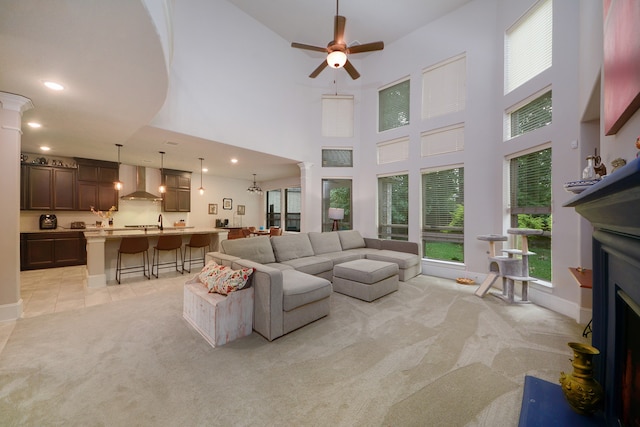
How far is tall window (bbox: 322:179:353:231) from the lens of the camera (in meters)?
6.46

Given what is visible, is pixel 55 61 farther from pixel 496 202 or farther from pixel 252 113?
pixel 496 202

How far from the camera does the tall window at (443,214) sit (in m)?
4.83

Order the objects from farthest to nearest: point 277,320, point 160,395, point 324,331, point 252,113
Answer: point 252,113 < point 324,331 < point 277,320 < point 160,395

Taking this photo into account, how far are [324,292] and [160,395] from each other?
5.49ft

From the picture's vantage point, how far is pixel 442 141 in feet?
16.4

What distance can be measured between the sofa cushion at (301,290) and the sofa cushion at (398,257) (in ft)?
6.83

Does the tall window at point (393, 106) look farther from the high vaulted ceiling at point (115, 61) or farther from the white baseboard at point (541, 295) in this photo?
the white baseboard at point (541, 295)

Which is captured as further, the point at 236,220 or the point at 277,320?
the point at 236,220

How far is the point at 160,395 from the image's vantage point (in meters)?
1.70

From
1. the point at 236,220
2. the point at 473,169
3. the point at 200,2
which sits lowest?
the point at 236,220

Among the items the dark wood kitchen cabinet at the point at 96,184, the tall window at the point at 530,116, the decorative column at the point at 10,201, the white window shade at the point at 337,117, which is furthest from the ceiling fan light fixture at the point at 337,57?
the dark wood kitchen cabinet at the point at 96,184

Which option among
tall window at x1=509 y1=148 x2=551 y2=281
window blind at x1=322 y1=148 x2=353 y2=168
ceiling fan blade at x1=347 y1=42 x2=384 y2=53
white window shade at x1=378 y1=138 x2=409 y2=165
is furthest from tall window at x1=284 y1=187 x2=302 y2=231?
Result: tall window at x1=509 y1=148 x2=551 y2=281

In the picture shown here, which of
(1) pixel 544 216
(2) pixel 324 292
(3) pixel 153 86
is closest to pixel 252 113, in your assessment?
(3) pixel 153 86

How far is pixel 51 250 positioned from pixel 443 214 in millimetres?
8537
